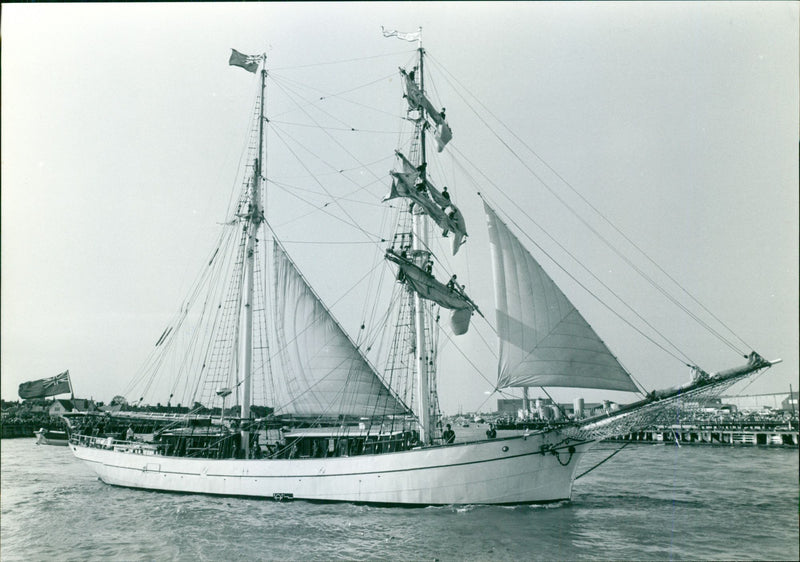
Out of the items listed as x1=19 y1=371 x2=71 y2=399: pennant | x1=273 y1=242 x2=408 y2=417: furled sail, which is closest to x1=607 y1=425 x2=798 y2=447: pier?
x1=273 y1=242 x2=408 y2=417: furled sail

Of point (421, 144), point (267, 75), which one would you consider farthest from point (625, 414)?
point (267, 75)

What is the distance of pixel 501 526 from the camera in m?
16.7

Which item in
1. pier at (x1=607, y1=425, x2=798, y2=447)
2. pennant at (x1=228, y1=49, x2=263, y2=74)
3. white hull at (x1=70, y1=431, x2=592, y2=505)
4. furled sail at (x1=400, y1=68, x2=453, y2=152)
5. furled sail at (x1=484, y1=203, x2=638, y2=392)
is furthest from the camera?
pier at (x1=607, y1=425, x2=798, y2=447)

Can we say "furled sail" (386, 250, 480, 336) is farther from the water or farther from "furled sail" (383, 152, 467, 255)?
the water

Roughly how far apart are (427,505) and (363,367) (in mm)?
Result: 9146

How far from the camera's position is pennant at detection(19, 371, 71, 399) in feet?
117

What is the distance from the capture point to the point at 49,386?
36.3 metres

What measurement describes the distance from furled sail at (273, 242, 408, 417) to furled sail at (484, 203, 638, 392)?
8506mm

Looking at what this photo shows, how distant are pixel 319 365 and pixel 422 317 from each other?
7.65 m

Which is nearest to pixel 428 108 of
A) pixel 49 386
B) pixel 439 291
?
pixel 439 291

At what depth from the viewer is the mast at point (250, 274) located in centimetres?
2688

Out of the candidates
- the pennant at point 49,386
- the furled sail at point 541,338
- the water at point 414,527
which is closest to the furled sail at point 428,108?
the furled sail at point 541,338

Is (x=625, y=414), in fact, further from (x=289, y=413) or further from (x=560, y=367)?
(x=289, y=413)

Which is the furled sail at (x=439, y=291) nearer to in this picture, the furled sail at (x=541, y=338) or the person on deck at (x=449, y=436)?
the furled sail at (x=541, y=338)
